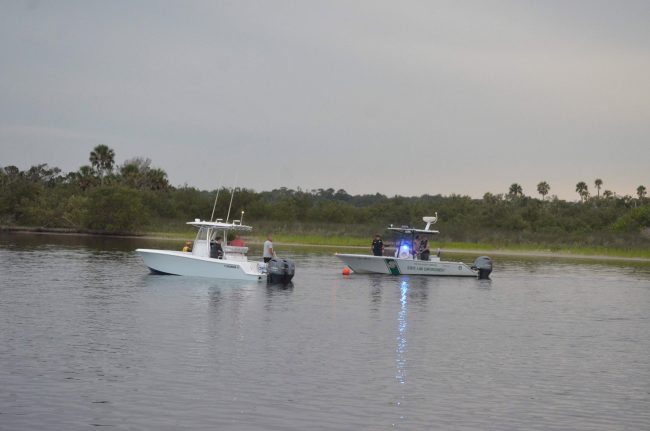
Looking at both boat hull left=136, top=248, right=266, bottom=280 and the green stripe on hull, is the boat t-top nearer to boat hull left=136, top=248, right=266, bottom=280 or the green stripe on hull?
boat hull left=136, top=248, right=266, bottom=280

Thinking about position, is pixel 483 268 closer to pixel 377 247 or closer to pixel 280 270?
pixel 377 247

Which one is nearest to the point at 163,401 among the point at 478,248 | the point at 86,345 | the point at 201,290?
the point at 86,345

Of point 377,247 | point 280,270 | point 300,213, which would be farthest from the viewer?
point 300,213

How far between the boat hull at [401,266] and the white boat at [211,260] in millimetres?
10333

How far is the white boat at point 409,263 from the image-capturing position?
173 ft

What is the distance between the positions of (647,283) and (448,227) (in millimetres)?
49987

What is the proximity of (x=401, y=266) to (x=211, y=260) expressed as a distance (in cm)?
1421

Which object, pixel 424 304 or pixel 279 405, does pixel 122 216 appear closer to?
pixel 424 304

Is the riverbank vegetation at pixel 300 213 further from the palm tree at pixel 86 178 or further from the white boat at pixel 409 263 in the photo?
the white boat at pixel 409 263

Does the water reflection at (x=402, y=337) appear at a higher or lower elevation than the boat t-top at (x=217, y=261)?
lower

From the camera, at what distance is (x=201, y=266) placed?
43312 mm

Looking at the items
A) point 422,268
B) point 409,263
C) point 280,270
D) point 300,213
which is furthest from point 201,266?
point 300,213

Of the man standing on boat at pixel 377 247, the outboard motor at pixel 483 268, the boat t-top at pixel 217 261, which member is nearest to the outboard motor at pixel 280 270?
the boat t-top at pixel 217 261

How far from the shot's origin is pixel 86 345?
75.3 ft
